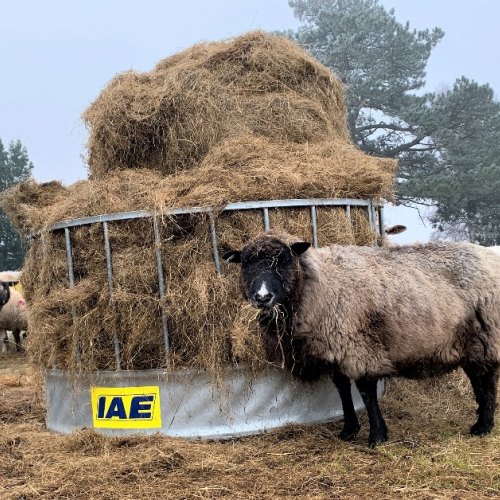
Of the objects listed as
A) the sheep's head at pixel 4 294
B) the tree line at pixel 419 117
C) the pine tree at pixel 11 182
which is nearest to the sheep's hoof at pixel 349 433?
the sheep's head at pixel 4 294

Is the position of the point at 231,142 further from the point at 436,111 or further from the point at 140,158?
the point at 436,111

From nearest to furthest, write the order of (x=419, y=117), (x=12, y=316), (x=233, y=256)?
(x=233, y=256) → (x=12, y=316) → (x=419, y=117)

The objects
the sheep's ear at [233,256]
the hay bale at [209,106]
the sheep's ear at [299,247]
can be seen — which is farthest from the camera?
the hay bale at [209,106]

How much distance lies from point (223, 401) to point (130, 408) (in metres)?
0.98

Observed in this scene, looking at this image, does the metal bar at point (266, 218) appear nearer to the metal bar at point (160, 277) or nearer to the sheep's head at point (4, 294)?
the metal bar at point (160, 277)

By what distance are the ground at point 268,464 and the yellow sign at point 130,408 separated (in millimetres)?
272

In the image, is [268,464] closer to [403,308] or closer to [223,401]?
[223,401]

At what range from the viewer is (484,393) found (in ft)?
22.4

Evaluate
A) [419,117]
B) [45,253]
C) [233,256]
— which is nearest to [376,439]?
[233,256]

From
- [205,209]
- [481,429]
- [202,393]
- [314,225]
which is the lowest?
[481,429]

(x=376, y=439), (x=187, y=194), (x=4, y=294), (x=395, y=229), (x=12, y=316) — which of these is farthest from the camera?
(x=12, y=316)

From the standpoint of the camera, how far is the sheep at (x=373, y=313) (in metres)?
6.12

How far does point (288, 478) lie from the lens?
553cm

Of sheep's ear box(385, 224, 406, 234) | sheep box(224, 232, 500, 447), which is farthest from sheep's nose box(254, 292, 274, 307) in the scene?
sheep's ear box(385, 224, 406, 234)
